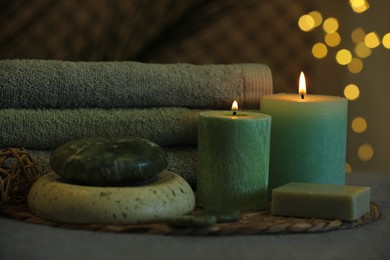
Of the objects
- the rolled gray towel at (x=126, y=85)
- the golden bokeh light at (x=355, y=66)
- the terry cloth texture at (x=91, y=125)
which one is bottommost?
the terry cloth texture at (x=91, y=125)

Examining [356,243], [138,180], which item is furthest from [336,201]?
[138,180]

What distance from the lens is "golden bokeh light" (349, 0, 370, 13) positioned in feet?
4.83

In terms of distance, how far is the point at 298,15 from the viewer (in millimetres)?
1381

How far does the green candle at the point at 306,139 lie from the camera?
0.74 meters

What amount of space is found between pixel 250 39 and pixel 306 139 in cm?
65

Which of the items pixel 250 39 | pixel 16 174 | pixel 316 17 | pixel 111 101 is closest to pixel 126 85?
pixel 111 101

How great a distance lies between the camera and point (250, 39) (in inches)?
53.7

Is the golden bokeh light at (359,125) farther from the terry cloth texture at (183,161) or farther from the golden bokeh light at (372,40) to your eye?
the terry cloth texture at (183,161)

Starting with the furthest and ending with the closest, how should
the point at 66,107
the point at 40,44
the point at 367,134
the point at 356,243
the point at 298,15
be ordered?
1. the point at 367,134
2. the point at 298,15
3. the point at 40,44
4. the point at 66,107
5. the point at 356,243

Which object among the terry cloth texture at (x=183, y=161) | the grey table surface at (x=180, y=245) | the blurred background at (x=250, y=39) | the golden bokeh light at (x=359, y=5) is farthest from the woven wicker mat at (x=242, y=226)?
the golden bokeh light at (x=359, y=5)

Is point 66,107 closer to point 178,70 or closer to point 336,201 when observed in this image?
point 178,70

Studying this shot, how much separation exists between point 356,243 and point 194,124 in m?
0.25

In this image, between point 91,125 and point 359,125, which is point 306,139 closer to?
point 91,125

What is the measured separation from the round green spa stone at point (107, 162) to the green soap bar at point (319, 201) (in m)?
0.12
